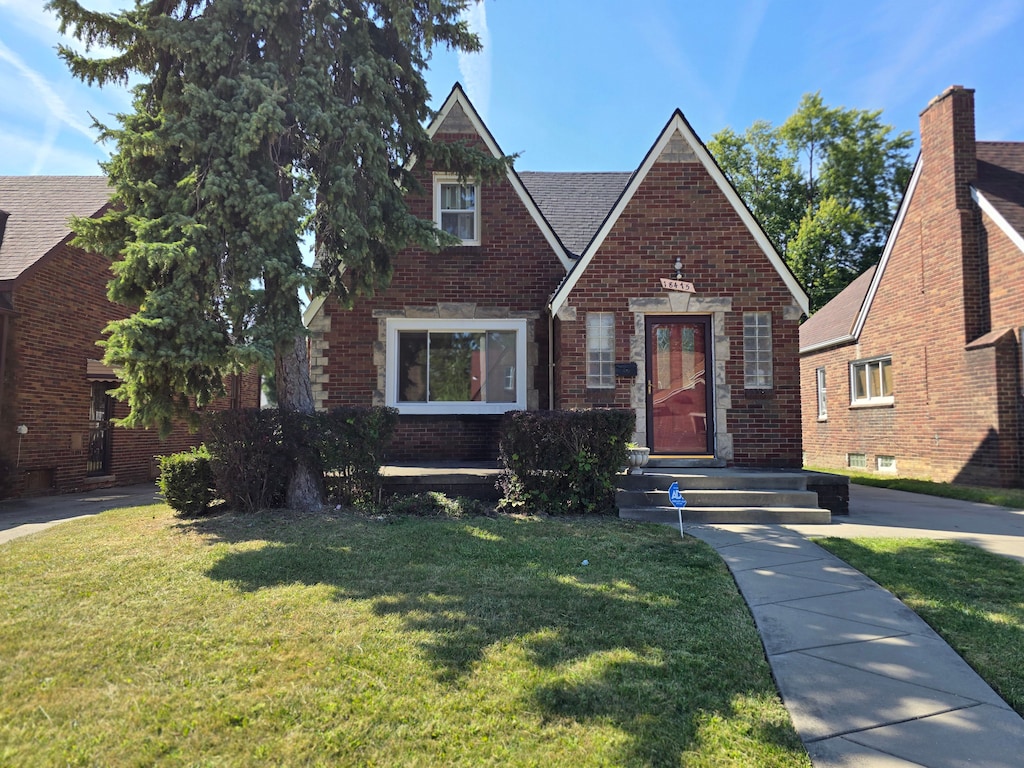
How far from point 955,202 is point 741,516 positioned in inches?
411

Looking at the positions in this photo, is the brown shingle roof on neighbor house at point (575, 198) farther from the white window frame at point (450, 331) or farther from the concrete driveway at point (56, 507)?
the concrete driveway at point (56, 507)

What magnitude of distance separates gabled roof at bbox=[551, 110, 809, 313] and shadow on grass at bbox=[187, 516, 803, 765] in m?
4.45

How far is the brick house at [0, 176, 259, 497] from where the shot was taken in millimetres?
11453

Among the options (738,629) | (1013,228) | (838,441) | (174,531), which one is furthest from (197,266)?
(838,441)

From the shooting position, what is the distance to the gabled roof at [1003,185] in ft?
38.6

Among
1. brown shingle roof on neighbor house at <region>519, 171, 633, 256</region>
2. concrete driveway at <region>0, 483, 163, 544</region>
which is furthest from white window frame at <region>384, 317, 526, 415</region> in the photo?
concrete driveway at <region>0, 483, 163, 544</region>

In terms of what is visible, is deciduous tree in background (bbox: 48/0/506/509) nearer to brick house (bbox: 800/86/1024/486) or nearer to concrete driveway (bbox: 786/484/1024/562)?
concrete driveway (bbox: 786/484/1024/562)

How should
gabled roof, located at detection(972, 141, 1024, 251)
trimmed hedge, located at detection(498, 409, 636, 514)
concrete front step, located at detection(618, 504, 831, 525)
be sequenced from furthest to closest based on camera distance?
gabled roof, located at detection(972, 141, 1024, 251) < trimmed hedge, located at detection(498, 409, 636, 514) < concrete front step, located at detection(618, 504, 831, 525)

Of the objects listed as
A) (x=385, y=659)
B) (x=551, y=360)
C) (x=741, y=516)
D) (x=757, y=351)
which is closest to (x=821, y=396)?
(x=757, y=351)

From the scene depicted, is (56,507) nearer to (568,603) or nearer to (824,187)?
(568,603)

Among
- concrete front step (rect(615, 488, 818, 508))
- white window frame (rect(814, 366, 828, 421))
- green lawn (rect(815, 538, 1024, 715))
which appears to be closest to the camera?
green lawn (rect(815, 538, 1024, 715))

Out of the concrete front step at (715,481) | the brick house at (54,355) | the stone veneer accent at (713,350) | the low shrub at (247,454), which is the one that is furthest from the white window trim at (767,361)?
the brick house at (54,355)

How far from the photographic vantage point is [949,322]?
515 inches

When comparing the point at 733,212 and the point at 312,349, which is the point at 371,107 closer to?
the point at 312,349
